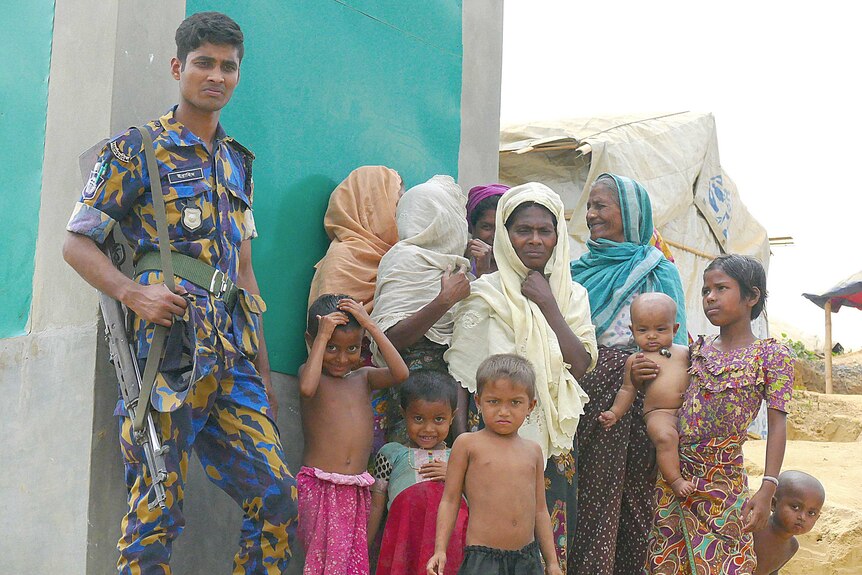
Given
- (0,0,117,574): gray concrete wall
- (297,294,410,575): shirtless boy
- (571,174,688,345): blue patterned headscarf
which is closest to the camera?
(0,0,117,574): gray concrete wall

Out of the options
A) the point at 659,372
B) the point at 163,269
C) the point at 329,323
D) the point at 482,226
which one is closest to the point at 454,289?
the point at 329,323

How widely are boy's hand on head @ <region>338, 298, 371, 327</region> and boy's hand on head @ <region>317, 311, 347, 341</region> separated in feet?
0.17

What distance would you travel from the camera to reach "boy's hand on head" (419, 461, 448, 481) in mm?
4180

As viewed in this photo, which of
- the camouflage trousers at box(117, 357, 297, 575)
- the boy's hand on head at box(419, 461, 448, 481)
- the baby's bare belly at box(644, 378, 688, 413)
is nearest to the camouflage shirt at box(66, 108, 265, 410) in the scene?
the camouflage trousers at box(117, 357, 297, 575)

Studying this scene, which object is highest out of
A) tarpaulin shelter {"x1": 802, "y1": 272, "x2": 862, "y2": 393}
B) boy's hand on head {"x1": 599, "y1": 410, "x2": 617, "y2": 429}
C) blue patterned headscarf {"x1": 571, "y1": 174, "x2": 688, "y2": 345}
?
tarpaulin shelter {"x1": 802, "y1": 272, "x2": 862, "y2": 393}

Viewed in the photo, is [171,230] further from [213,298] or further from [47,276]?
[47,276]

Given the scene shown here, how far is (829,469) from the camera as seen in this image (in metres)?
9.56

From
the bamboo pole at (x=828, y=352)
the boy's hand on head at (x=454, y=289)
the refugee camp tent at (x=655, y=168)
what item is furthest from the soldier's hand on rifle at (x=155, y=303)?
the bamboo pole at (x=828, y=352)

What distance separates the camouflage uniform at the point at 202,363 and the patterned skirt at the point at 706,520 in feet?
5.46

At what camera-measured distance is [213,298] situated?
3574mm

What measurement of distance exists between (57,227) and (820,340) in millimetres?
27371

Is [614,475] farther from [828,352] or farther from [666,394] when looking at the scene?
[828,352]

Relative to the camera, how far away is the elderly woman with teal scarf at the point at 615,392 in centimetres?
451

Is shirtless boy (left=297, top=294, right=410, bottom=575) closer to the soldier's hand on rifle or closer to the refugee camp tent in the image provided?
the soldier's hand on rifle
